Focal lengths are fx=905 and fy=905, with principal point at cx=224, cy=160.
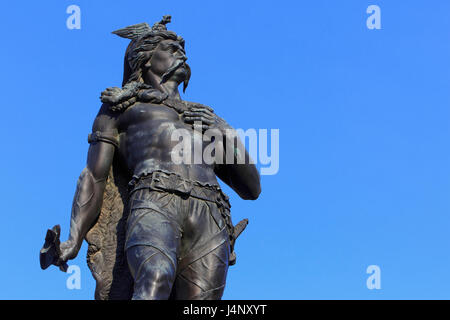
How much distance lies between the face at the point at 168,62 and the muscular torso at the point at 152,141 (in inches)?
26.4

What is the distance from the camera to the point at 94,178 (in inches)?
446

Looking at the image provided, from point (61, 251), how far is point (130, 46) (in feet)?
10.5

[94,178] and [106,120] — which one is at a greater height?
[106,120]

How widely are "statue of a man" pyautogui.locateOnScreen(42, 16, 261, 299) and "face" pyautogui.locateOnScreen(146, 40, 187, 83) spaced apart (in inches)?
0.5

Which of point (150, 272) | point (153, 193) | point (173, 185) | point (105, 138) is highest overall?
point (105, 138)

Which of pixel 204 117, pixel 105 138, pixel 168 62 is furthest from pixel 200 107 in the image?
pixel 105 138

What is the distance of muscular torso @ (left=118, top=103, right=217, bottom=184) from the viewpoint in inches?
434

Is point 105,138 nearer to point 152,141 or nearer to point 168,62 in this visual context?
point 152,141

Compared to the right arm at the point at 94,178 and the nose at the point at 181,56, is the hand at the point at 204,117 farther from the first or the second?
the right arm at the point at 94,178

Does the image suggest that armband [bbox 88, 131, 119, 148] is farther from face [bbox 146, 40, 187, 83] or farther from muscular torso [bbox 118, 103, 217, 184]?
face [bbox 146, 40, 187, 83]

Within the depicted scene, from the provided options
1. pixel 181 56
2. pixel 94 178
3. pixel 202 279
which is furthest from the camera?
pixel 181 56

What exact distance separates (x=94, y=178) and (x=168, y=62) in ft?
6.30

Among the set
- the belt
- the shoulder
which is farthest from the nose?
the belt
